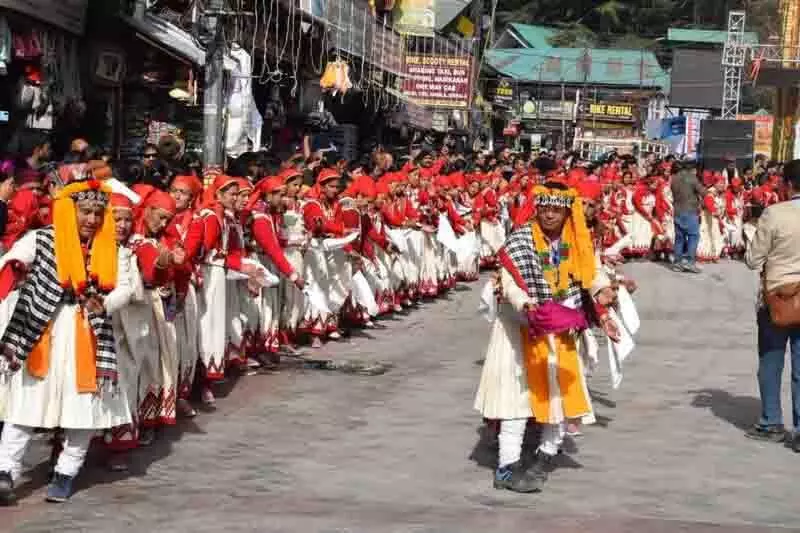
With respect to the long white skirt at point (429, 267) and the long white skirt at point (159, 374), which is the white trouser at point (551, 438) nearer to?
the long white skirt at point (159, 374)

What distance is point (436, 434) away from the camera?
895cm

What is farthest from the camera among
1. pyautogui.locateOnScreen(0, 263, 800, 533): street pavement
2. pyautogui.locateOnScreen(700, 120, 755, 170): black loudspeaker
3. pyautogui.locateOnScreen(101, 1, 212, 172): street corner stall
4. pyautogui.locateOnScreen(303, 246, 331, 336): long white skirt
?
pyautogui.locateOnScreen(700, 120, 755, 170): black loudspeaker

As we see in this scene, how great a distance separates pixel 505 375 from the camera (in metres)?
7.41

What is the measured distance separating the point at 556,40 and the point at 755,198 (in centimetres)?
4370

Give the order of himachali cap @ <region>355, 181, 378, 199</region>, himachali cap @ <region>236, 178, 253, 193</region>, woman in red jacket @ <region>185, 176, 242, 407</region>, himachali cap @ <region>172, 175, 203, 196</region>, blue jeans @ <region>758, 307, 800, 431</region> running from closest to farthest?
1. himachali cap @ <region>172, 175, 203, 196</region>
2. blue jeans @ <region>758, 307, 800, 431</region>
3. woman in red jacket @ <region>185, 176, 242, 407</region>
4. himachali cap @ <region>236, 178, 253, 193</region>
5. himachali cap @ <region>355, 181, 378, 199</region>

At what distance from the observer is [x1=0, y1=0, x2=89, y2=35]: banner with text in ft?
37.4

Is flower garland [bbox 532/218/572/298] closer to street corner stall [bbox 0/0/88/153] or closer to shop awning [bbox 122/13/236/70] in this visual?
street corner stall [bbox 0/0/88/153]

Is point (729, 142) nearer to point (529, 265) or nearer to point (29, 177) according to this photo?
point (29, 177)

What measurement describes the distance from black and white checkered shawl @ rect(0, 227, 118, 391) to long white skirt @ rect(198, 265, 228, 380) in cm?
280

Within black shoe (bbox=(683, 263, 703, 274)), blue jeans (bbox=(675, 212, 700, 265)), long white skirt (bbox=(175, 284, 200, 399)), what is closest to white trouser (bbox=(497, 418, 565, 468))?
long white skirt (bbox=(175, 284, 200, 399))

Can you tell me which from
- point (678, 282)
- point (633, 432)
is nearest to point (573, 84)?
point (678, 282)

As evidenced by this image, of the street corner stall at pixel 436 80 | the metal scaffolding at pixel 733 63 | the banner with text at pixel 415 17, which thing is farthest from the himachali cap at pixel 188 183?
the metal scaffolding at pixel 733 63

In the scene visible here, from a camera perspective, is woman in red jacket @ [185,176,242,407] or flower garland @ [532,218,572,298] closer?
flower garland @ [532,218,572,298]

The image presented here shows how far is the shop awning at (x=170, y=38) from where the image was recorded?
46.4 ft
